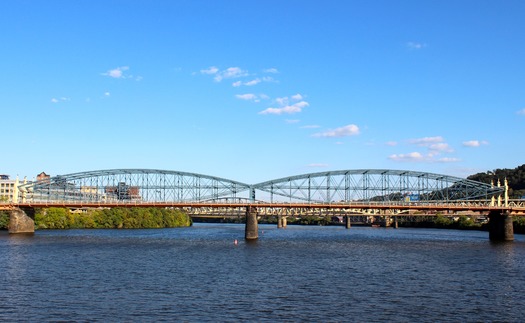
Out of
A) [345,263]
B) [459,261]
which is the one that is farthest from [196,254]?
[459,261]

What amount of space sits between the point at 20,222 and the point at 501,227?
112265mm

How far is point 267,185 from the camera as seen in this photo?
156m

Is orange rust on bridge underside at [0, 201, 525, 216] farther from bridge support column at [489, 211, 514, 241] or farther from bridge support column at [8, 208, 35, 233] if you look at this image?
bridge support column at [8, 208, 35, 233]

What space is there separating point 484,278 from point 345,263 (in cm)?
1763

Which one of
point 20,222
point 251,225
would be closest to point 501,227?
point 251,225

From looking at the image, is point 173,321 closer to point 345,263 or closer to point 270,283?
point 270,283

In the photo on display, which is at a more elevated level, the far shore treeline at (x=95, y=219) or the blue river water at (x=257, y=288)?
the far shore treeline at (x=95, y=219)

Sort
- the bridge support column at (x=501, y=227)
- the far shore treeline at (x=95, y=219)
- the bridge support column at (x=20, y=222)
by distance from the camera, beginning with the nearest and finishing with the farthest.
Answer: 1. the bridge support column at (x=501, y=227)
2. the bridge support column at (x=20, y=222)
3. the far shore treeline at (x=95, y=219)

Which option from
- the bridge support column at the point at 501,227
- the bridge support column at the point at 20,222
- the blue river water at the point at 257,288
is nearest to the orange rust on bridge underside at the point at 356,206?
the bridge support column at the point at 501,227

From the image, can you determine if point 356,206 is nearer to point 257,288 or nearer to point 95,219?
point 257,288

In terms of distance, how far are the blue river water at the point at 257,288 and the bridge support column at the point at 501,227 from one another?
46431 millimetres

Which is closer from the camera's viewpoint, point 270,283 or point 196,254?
point 270,283

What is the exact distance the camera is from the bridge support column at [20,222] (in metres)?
128

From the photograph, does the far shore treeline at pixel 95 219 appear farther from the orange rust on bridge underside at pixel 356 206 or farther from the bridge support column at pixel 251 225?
the bridge support column at pixel 251 225
